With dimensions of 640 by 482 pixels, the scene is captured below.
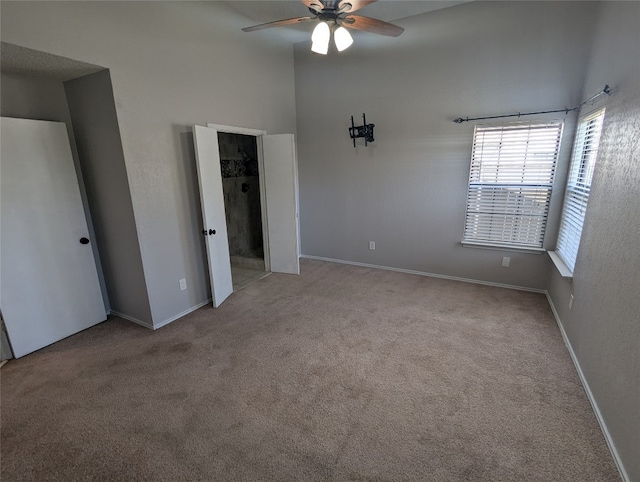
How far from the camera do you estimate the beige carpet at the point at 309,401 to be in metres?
1.55

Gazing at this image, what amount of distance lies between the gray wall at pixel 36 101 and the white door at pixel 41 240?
0.15 metres

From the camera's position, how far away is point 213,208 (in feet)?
10.5

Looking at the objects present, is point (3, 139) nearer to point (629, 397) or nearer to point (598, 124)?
point (629, 397)

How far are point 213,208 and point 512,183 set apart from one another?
3347mm

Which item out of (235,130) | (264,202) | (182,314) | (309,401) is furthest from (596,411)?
(235,130)

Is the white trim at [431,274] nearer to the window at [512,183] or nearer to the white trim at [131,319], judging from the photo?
the window at [512,183]

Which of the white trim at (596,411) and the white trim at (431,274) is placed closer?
the white trim at (596,411)

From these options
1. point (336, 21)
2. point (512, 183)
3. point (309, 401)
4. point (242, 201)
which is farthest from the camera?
point (242, 201)

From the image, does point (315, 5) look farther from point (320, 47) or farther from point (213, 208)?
point (213, 208)

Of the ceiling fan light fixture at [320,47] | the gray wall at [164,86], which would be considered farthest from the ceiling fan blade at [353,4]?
the gray wall at [164,86]

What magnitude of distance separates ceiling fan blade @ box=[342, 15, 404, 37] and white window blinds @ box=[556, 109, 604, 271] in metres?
1.77

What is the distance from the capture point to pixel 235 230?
4965 mm

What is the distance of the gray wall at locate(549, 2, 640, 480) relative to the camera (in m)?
1.53

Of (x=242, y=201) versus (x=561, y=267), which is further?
(x=242, y=201)
